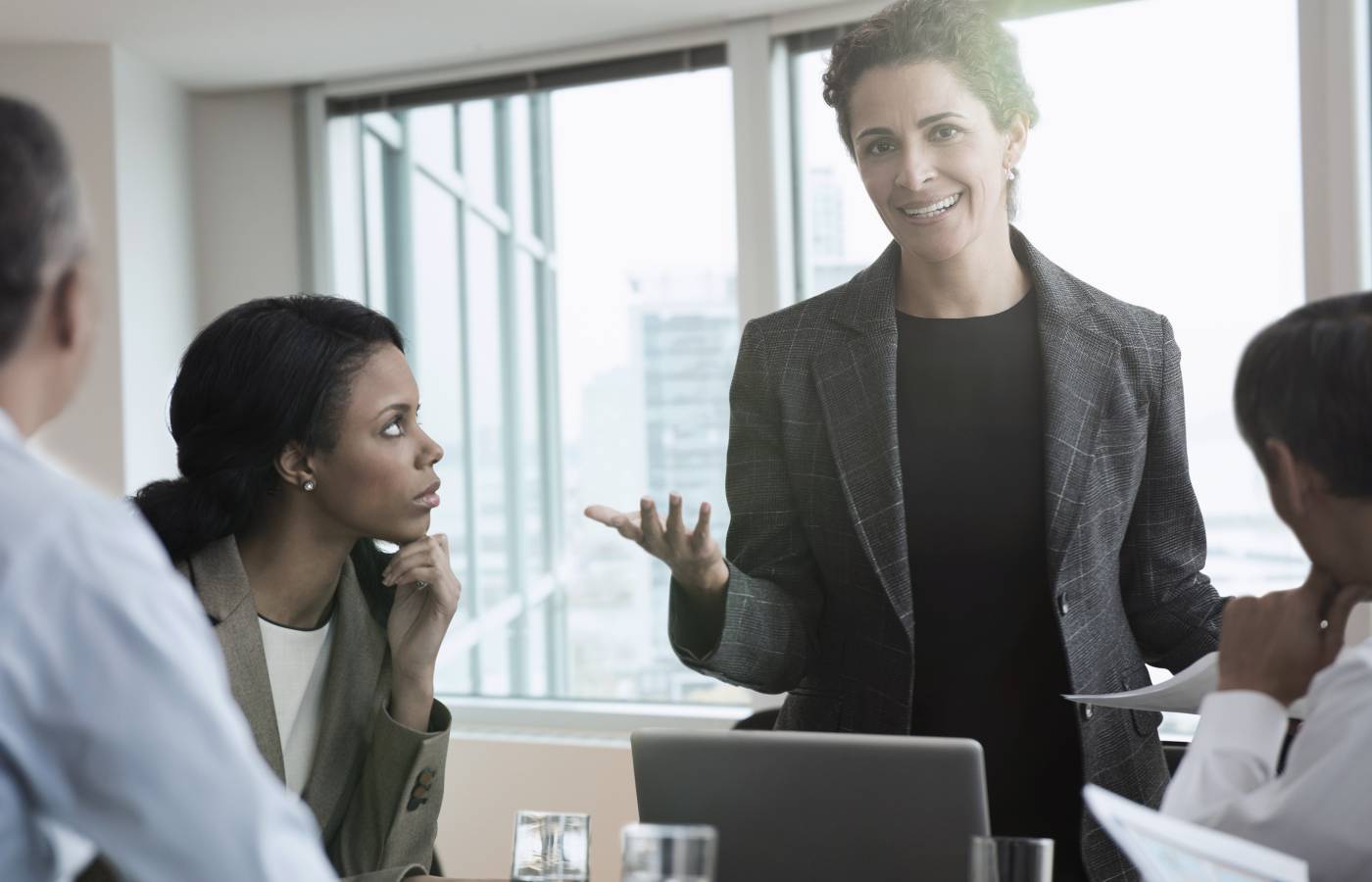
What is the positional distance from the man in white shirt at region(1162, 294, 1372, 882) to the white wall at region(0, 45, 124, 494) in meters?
3.42

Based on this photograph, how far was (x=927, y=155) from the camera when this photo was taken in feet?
5.65

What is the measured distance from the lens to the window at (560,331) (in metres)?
4.15

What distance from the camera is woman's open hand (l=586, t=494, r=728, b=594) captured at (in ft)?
5.02

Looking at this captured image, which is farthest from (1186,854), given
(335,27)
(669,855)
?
(335,27)

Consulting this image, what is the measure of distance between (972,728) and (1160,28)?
2565mm

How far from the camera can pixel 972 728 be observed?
175 centimetres

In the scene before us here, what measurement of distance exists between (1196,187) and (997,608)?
2260 mm

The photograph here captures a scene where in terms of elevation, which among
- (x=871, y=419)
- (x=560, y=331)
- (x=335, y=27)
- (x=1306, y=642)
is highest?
(x=335, y=27)

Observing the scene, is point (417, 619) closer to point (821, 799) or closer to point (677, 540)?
point (677, 540)

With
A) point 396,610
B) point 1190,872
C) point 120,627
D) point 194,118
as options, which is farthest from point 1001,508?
point 194,118

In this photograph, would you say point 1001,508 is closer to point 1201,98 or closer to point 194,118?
point 1201,98

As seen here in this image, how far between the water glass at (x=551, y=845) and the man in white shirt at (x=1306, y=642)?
0.60m

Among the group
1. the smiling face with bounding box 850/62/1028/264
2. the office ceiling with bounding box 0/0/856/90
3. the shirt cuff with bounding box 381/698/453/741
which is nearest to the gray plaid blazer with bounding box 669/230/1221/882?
the smiling face with bounding box 850/62/1028/264

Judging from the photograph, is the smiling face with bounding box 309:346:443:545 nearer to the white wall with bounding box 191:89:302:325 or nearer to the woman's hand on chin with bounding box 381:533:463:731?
the woman's hand on chin with bounding box 381:533:463:731
